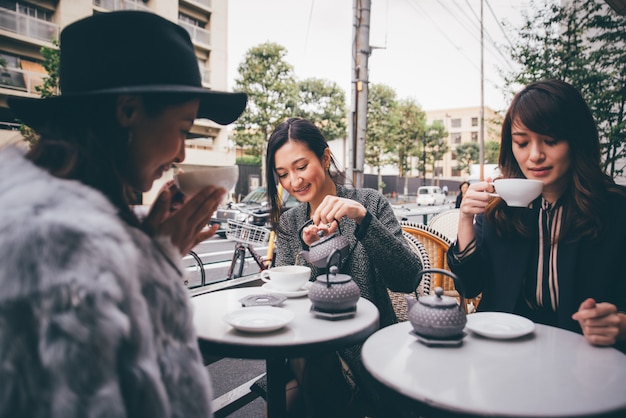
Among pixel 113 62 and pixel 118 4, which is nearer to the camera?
pixel 113 62

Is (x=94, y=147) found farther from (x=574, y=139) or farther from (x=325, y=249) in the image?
(x=574, y=139)

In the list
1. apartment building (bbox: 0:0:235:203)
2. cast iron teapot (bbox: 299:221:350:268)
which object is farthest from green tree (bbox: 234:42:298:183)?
cast iron teapot (bbox: 299:221:350:268)

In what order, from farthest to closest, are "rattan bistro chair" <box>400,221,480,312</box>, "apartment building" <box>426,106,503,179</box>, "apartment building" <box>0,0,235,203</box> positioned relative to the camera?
"apartment building" <box>426,106,503,179</box> → "apartment building" <box>0,0,235,203</box> → "rattan bistro chair" <box>400,221,480,312</box>

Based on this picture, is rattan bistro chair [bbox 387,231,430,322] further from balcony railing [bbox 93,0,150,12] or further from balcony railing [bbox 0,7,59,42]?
balcony railing [bbox 93,0,150,12]

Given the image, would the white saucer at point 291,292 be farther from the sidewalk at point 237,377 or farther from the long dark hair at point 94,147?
the sidewalk at point 237,377

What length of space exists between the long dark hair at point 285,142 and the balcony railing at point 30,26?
14109 millimetres

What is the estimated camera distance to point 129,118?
972 mm

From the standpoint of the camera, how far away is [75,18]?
3.85m

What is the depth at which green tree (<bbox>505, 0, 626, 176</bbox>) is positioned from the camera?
529 cm

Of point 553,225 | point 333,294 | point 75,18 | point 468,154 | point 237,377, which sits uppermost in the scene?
point 468,154

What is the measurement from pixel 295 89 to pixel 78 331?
863 inches

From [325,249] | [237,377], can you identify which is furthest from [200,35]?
[325,249]

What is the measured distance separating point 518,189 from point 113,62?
1.45 meters

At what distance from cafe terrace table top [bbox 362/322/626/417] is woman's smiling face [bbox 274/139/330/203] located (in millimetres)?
1078
